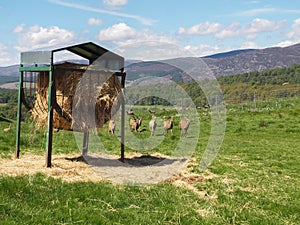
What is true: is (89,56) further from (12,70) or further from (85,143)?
(12,70)

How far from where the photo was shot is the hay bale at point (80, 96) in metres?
9.98

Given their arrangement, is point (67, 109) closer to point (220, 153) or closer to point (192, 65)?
point (192, 65)

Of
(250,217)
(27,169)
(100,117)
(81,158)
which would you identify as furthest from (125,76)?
(250,217)

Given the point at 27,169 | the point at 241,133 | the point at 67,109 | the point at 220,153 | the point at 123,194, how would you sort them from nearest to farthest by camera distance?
the point at 123,194 < the point at 27,169 < the point at 67,109 < the point at 220,153 < the point at 241,133

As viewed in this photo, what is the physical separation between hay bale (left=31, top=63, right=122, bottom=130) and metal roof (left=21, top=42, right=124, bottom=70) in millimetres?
402

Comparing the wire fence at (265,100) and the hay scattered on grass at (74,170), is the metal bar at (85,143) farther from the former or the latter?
the wire fence at (265,100)

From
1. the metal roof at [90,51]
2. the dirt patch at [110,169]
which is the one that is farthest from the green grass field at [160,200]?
the metal roof at [90,51]

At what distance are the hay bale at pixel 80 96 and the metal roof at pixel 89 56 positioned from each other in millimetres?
402

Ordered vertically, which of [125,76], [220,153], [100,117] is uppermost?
[125,76]

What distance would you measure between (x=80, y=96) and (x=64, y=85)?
50cm

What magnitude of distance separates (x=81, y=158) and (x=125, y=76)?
2773 mm

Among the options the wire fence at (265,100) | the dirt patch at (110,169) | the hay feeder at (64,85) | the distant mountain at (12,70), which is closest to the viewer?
the dirt patch at (110,169)

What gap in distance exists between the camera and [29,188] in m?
6.95

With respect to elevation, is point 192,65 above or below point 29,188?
above
